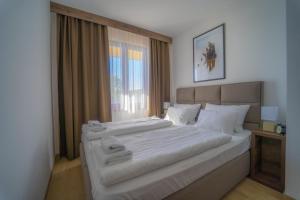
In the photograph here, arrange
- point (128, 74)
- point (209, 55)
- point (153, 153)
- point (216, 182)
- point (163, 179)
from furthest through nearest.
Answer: point (128, 74)
point (209, 55)
point (216, 182)
point (153, 153)
point (163, 179)

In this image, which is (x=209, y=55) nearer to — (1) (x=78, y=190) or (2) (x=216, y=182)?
(2) (x=216, y=182)

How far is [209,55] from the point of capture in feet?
9.77

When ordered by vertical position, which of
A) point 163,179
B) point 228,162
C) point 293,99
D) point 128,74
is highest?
point 128,74

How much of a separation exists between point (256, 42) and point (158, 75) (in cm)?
218

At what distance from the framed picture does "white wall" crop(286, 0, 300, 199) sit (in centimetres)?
127

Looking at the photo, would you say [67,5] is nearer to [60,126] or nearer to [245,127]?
[60,126]

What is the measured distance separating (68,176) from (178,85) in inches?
124

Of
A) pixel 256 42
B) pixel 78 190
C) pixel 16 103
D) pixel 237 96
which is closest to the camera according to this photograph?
pixel 16 103

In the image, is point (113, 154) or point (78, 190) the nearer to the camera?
point (113, 154)

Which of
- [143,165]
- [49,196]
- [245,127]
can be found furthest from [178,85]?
[49,196]

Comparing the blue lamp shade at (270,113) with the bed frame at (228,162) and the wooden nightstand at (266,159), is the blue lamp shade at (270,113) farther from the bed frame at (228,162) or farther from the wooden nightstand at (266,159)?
the bed frame at (228,162)

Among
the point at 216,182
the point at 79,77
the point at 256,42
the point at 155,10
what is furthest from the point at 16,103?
the point at 256,42

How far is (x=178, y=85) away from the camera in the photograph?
3943mm

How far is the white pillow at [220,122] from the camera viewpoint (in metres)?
2.04
